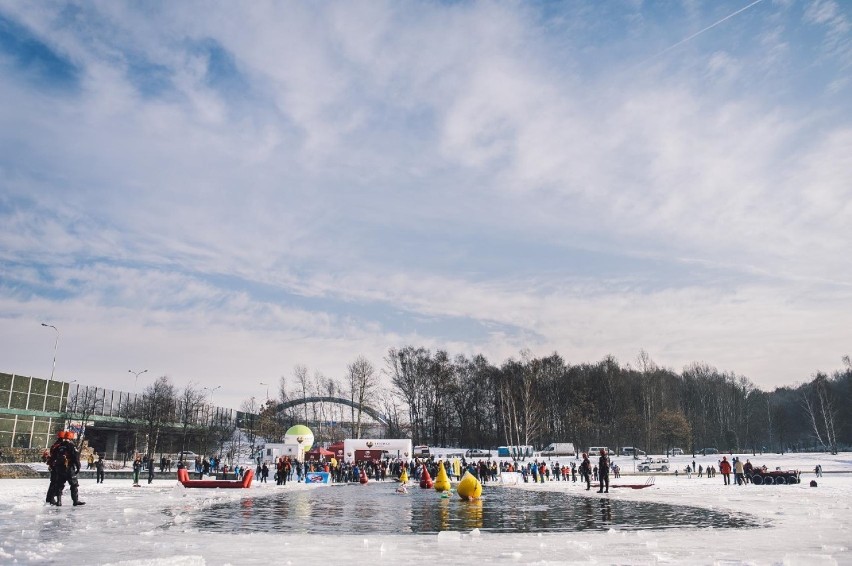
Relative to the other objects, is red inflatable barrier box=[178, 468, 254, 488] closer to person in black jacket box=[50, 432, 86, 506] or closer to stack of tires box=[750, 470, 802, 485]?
person in black jacket box=[50, 432, 86, 506]

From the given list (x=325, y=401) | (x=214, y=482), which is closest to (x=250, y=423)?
(x=325, y=401)

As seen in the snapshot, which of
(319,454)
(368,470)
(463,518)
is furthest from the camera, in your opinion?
(319,454)

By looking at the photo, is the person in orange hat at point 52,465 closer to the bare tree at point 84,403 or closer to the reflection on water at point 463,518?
the reflection on water at point 463,518

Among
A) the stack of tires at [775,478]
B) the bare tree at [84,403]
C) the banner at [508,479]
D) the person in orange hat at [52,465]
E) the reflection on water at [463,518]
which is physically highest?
the bare tree at [84,403]

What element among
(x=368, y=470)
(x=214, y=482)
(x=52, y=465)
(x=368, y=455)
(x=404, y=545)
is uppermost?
(x=52, y=465)

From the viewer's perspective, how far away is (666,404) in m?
92.8

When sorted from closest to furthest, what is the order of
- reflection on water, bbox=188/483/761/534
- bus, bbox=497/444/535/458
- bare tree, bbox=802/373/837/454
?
reflection on water, bbox=188/483/761/534
bus, bbox=497/444/535/458
bare tree, bbox=802/373/837/454

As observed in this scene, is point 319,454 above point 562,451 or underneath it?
above

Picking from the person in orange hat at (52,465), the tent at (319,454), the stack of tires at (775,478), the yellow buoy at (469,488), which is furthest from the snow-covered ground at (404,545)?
the tent at (319,454)

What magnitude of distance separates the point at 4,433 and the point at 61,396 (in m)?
10.2

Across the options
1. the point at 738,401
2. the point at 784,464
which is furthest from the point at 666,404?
the point at 784,464

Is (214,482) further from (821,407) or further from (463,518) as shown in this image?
(821,407)

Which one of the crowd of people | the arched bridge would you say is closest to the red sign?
the crowd of people

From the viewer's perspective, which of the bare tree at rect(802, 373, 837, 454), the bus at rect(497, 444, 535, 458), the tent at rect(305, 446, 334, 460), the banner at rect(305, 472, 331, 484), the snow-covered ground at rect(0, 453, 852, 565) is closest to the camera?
the snow-covered ground at rect(0, 453, 852, 565)
